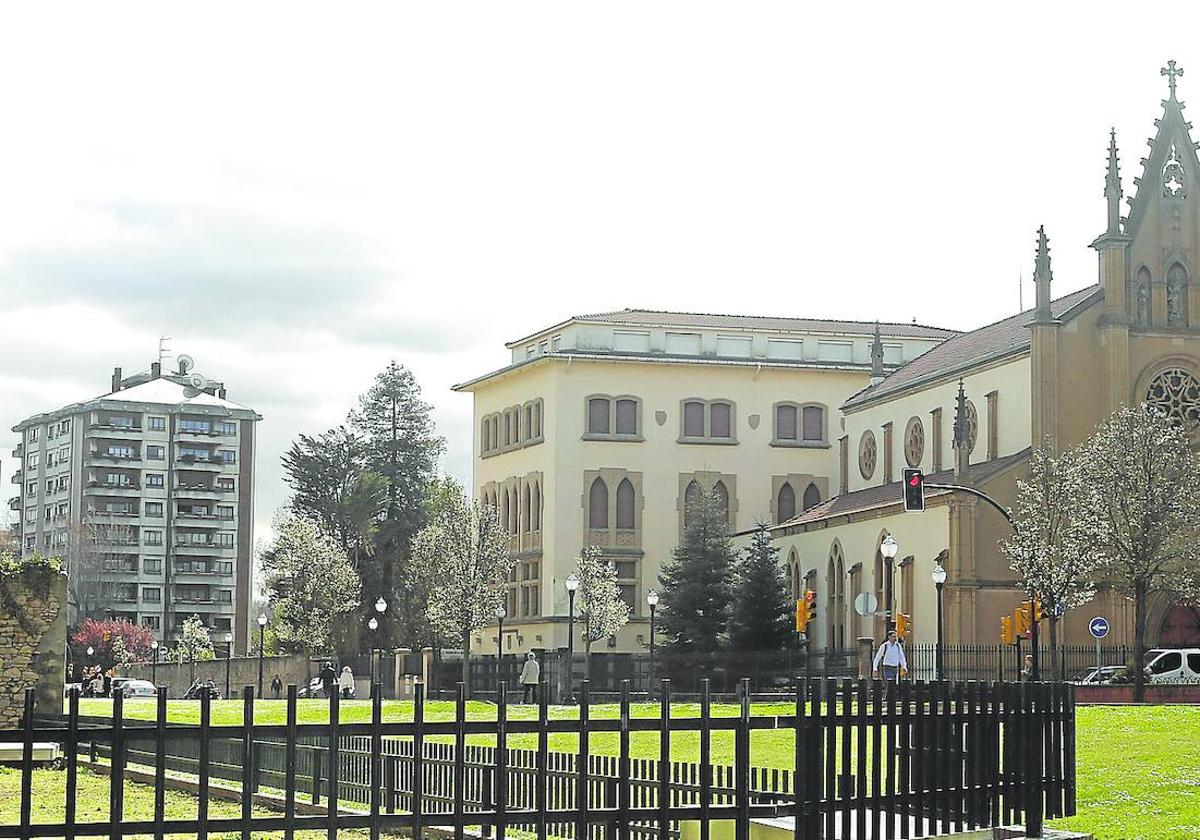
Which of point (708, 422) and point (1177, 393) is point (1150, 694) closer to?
point (1177, 393)

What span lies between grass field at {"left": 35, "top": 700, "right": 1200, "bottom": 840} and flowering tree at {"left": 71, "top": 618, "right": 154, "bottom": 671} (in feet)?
238

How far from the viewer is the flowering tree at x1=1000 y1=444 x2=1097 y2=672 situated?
5150cm

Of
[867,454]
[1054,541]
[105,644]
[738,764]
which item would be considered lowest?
[105,644]

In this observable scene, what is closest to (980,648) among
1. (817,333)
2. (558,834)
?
(817,333)

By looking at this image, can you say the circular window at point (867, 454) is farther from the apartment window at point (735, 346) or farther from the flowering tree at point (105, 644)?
the flowering tree at point (105, 644)

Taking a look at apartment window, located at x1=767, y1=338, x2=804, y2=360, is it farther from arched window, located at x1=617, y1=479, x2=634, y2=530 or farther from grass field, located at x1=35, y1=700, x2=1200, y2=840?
grass field, located at x1=35, y1=700, x2=1200, y2=840

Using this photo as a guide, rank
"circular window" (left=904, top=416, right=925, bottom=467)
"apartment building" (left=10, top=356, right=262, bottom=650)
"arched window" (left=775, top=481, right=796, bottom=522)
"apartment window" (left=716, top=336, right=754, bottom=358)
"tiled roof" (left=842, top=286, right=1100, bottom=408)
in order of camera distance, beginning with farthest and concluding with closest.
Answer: "apartment building" (left=10, top=356, right=262, bottom=650)
"apartment window" (left=716, top=336, right=754, bottom=358)
"arched window" (left=775, top=481, right=796, bottom=522)
"circular window" (left=904, top=416, right=925, bottom=467)
"tiled roof" (left=842, top=286, right=1100, bottom=408)

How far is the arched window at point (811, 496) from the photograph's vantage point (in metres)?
89.4

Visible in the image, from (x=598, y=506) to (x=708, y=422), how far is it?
276 inches

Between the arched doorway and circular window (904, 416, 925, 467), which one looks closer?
the arched doorway

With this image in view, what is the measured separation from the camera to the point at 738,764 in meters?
11.6

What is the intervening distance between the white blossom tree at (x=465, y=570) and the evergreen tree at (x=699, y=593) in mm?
7708

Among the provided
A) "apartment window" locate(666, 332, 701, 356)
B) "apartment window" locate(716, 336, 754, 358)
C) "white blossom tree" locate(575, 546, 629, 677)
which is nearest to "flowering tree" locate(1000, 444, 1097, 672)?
"white blossom tree" locate(575, 546, 629, 677)

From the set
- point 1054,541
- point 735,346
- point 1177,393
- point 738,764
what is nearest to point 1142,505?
point 1054,541
